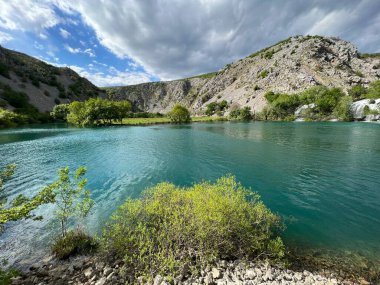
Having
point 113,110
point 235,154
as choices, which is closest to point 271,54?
point 113,110

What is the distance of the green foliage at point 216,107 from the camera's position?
177 meters

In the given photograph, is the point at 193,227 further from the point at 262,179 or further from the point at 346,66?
the point at 346,66

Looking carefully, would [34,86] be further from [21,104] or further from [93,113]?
[93,113]

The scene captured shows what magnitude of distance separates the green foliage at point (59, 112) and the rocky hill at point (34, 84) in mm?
12142

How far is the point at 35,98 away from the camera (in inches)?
5221

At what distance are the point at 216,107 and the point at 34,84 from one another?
141m

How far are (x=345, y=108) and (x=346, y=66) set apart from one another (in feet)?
246

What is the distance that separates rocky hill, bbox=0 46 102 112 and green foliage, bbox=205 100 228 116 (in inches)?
4434

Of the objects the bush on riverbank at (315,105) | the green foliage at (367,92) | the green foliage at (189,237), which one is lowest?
the green foliage at (189,237)

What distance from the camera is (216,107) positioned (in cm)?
18275

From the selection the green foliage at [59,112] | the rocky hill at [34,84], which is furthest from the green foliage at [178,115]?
the rocky hill at [34,84]

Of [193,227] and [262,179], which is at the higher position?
[193,227]

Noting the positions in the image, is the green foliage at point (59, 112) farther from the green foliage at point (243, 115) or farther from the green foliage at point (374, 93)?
the green foliage at point (374, 93)

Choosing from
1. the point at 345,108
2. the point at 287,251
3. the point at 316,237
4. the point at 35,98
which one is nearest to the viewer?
the point at 287,251
